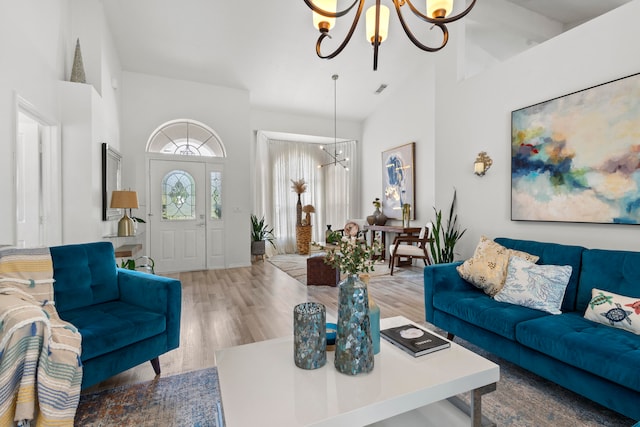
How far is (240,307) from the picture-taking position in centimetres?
354

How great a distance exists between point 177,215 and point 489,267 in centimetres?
492

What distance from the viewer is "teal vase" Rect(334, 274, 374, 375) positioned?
51.0 inches

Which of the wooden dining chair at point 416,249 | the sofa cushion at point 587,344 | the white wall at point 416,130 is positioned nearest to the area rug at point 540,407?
the sofa cushion at point 587,344

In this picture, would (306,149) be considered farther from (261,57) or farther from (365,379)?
(365,379)

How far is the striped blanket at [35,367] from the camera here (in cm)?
128

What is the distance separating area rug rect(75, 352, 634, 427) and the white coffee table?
0.37 m

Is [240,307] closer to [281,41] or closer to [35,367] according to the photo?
[35,367]

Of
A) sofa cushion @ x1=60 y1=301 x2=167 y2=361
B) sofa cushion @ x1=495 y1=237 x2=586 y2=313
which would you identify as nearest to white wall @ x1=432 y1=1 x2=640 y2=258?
sofa cushion @ x1=495 y1=237 x2=586 y2=313

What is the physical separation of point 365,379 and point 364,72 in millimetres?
5547

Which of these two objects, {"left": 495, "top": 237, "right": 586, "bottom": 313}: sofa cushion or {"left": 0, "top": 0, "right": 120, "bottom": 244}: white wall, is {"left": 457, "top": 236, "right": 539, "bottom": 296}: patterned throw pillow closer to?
{"left": 495, "top": 237, "right": 586, "bottom": 313}: sofa cushion

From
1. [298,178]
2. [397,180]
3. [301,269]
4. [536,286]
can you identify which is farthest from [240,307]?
[298,178]

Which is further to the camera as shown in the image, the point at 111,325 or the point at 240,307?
the point at 240,307

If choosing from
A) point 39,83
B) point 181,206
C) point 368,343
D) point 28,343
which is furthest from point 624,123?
point 181,206

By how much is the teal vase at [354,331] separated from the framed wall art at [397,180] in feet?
16.3
